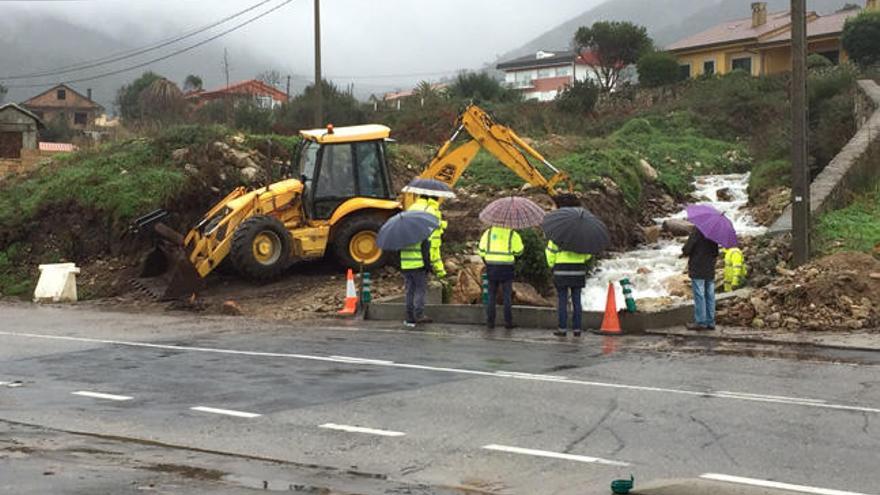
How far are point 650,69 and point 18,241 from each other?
42000 mm

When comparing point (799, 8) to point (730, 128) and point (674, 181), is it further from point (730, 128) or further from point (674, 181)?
point (730, 128)

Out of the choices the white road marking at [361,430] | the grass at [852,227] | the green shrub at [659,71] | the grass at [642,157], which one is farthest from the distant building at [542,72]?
the white road marking at [361,430]

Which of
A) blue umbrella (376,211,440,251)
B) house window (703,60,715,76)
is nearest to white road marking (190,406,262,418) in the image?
blue umbrella (376,211,440,251)

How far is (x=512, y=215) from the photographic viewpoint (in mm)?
17250

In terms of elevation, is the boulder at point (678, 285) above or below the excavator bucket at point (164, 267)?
below

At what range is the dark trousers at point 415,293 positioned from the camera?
18031 millimetres

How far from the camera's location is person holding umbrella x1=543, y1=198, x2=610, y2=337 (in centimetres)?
1639

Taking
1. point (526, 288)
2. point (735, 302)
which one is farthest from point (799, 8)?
point (526, 288)

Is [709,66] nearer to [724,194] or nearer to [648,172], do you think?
[648,172]

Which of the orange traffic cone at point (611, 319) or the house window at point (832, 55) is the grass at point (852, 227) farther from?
the house window at point (832, 55)

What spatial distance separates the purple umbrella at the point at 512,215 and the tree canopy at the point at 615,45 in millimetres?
58973

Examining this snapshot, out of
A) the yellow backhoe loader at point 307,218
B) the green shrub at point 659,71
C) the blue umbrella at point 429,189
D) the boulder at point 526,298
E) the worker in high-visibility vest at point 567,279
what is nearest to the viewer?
the worker in high-visibility vest at point 567,279

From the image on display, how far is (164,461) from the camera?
29.7ft

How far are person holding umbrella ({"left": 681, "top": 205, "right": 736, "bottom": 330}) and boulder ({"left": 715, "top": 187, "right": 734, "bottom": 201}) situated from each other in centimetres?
1836
